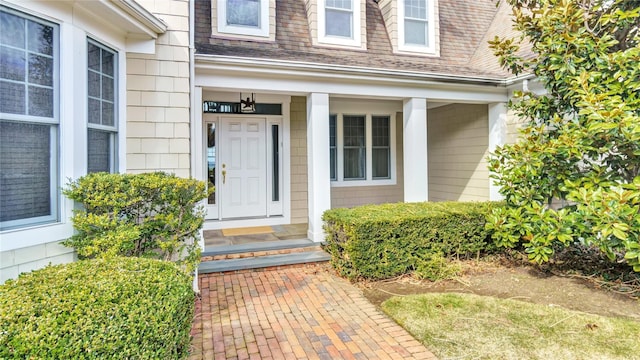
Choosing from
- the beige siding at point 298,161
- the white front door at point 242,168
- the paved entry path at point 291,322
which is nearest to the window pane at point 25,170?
the paved entry path at point 291,322

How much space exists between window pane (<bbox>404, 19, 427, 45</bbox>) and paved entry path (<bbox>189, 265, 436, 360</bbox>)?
5.72 m

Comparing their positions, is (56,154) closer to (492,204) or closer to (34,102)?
(34,102)

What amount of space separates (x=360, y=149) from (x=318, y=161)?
2740 millimetres

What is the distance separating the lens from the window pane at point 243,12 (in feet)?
22.2

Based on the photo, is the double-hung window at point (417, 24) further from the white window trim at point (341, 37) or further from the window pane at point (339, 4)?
the window pane at point (339, 4)

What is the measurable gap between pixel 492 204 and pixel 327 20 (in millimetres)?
4846

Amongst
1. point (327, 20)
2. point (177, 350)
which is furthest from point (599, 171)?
point (327, 20)

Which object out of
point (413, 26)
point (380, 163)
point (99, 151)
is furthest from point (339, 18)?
point (99, 151)

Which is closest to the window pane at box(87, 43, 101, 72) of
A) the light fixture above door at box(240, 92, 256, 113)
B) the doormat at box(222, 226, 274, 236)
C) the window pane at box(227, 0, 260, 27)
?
the window pane at box(227, 0, 260, 27)

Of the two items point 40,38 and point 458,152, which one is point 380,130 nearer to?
point 458,152

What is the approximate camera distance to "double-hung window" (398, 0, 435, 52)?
800cm

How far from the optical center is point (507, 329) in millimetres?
3480

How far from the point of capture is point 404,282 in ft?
16.0

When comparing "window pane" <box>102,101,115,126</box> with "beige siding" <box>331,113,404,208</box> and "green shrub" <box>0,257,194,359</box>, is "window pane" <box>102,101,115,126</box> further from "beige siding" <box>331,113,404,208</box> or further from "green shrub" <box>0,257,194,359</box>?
"beige siding" <box>331,113,404,208</box>
